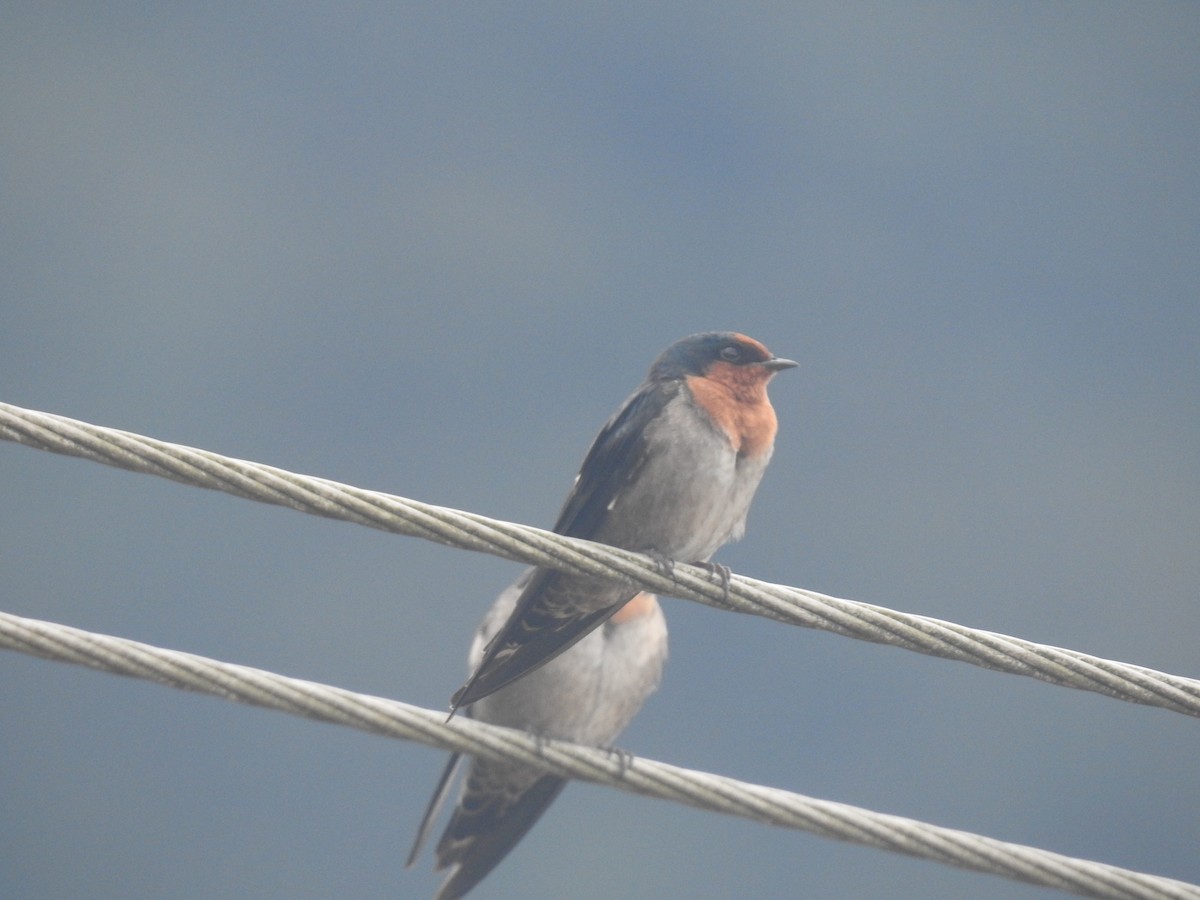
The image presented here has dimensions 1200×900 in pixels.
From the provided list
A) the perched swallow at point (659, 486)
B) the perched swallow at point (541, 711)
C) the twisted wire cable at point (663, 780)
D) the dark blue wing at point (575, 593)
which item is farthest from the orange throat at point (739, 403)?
the twisted wire cable at point (663, 780)

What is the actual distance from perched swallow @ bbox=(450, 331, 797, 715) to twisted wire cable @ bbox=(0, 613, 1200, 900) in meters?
1.12

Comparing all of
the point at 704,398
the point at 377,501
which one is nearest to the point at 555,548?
the point at 377,501

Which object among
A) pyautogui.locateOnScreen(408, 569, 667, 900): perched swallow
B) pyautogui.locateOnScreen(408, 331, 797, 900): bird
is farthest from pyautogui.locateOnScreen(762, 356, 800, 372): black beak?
pyautogui.locateOnScreen(408, 569, 667, 900): perched swallow

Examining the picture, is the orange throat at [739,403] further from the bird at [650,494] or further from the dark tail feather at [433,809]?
the dark tail feather at [433,809]

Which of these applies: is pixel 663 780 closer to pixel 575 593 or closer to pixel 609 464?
pixel 575 593

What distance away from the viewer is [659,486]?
4367mm

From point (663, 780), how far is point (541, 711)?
2581mm

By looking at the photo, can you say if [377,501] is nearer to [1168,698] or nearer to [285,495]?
[285,495]

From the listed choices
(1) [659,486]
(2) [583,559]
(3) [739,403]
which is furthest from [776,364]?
(2) [583,559]

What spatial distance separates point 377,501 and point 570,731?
9.75 ft

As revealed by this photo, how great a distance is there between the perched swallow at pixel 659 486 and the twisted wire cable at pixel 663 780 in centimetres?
112

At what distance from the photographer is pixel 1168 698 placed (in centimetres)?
288

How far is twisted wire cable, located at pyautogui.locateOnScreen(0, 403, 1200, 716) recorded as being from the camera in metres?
2.61

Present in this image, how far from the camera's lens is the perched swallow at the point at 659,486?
419 cm
